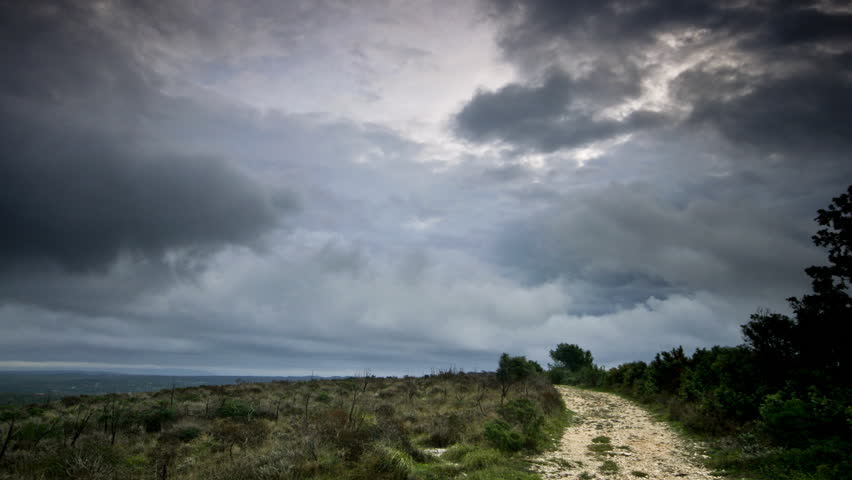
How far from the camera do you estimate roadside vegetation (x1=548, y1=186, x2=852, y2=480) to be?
34.2 feet

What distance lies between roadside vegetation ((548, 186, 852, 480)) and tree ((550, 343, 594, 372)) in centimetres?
4512

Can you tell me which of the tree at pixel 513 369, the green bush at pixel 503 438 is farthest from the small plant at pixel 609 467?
the tree at pixel 513 369

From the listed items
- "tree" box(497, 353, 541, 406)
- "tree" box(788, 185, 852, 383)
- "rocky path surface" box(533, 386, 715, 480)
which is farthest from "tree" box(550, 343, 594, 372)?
"tree" box(788, 185, 852, 383)

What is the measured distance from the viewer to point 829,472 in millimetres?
9234

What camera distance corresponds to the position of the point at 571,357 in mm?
64188

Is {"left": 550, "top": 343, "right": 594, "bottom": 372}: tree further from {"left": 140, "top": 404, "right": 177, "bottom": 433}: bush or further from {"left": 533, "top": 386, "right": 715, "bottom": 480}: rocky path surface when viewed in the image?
{"left": 140, "top": 404, "right": 177, "bottom": 433}: bush

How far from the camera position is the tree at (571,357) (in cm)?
6259

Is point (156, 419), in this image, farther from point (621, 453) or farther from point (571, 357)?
point (571, 357)

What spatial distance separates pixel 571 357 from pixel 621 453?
2141 inches

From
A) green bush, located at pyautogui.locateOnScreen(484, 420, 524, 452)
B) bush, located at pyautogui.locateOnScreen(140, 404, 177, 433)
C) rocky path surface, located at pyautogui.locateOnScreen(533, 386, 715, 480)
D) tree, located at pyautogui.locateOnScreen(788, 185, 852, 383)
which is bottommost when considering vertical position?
bush, located at pyautogui.locateOnScreen(140, 404, 177, 433)

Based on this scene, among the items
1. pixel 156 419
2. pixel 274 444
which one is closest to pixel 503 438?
pixel 274 444

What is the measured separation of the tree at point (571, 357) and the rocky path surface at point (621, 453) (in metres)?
44.1

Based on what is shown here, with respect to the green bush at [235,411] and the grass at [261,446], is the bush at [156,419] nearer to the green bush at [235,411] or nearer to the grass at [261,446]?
the grass at [261,446]

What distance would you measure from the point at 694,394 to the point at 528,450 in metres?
12.7
